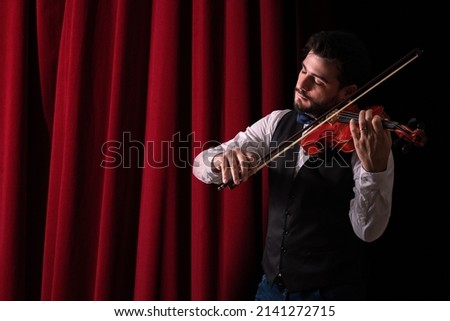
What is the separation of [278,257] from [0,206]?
39.9 inches

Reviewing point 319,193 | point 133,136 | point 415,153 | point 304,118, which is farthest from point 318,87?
point 133,136

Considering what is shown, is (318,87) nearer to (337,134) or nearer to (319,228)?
(337,134)

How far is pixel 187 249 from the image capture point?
5.09 feet

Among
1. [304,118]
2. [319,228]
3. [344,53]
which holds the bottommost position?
[319,228]

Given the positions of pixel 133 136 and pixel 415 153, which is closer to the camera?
pixel 415 153

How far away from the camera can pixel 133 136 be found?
1.56 m

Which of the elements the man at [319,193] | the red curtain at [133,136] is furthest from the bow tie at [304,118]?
the red curtain at [133,136]

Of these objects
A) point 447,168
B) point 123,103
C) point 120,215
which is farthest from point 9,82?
point 447,168

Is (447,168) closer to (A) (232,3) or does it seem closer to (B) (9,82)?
(A) (232,3)

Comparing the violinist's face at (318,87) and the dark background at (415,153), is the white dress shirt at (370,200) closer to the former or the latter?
the violinist's face at (318,87)

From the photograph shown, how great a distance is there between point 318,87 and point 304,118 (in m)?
0.09

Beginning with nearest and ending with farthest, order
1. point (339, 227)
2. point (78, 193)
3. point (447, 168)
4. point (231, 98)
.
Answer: point (339, 227) → point (447, 168) → point (231, 98) → point (78, 193)

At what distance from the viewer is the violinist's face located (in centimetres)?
115

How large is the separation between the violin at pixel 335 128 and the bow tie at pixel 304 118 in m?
0.05
